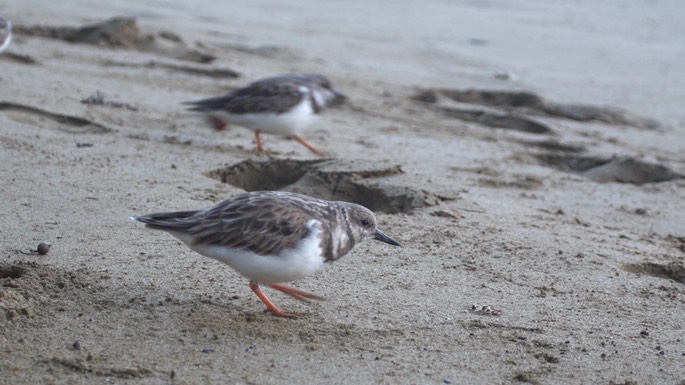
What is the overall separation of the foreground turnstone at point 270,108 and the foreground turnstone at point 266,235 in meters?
2.74

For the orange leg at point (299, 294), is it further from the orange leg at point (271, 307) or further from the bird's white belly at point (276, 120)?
the bird's white belly at point (276, 120)

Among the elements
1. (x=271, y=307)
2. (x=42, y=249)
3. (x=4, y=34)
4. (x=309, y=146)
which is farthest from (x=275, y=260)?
(x=4, y=34)

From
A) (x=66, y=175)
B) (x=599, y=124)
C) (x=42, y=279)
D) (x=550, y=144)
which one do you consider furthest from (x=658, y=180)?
(x=42, y=279)

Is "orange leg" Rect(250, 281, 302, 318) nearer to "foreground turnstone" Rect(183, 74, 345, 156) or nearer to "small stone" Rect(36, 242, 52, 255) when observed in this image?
"small stone" Rect(36, 242, 52, 255)

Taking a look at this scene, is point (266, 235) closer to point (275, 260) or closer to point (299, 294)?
point (275, 260)

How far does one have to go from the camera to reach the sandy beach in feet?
12.4

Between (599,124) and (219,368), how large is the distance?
6.46m

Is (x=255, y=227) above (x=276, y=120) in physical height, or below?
above

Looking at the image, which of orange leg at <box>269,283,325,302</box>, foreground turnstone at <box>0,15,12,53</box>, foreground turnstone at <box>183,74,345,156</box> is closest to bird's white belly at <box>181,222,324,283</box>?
orange leg at <box>269,283,325,302</box>

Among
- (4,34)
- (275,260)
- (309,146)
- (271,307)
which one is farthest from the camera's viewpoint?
(4,34)

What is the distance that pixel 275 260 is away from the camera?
4.05 metres

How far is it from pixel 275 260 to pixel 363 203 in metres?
2.00

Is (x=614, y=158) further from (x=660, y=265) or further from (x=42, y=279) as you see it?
(x=42, y=279)

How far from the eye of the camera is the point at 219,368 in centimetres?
358
